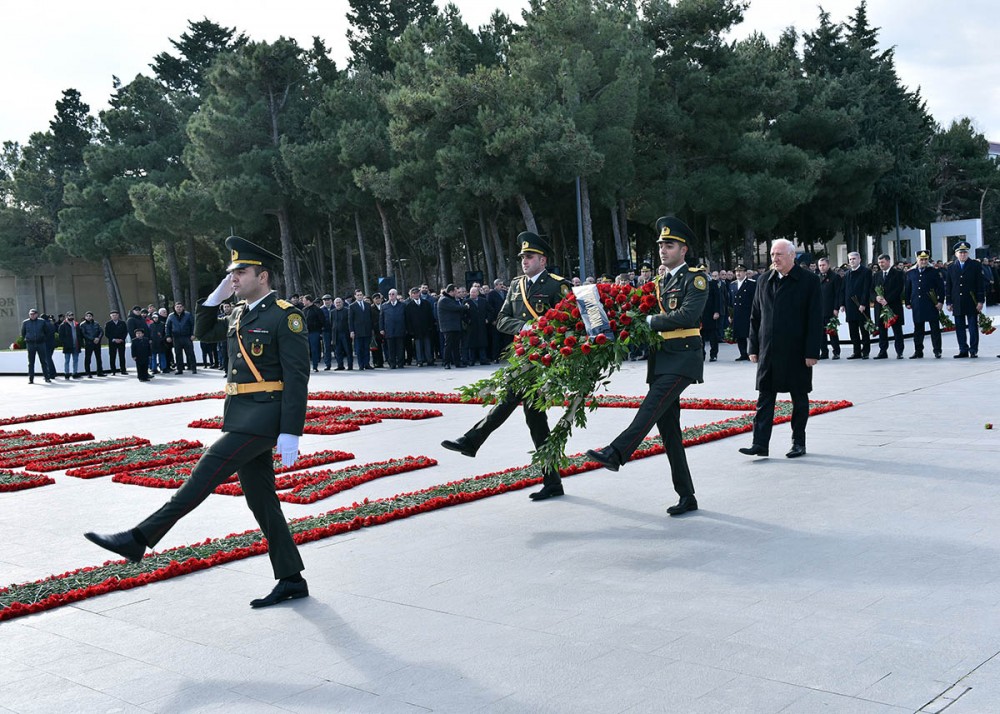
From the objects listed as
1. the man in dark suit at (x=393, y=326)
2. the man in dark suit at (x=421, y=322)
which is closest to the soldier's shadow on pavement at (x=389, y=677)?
the man in dark suit at (x=393, y=326)

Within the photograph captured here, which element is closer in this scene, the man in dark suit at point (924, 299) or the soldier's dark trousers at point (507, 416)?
the soldier's dark trousers at point (507, 416)

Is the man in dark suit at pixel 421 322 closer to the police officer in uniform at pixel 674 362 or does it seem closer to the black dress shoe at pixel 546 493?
the black dress shoe at pixel 546 493

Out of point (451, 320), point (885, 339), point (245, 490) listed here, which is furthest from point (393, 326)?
point (245, 490)

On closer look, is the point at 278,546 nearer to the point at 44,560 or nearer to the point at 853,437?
the point at 44,560

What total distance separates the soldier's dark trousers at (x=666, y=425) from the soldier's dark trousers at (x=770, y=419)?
6.79ft

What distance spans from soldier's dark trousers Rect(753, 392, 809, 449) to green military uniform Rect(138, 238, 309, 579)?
185 inches

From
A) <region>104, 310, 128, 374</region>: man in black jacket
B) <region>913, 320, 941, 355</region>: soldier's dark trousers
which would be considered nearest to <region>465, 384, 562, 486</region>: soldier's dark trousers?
<region>913, 320, 941, 355</region>: soldier's dark trousers

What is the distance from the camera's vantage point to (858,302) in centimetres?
1825

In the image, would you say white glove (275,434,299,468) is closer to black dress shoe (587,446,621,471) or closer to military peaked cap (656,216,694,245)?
black dress shoe (587,446,621,471)

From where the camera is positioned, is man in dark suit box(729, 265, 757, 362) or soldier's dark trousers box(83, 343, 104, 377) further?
soldier's dark trousers box(83, 343, 104, 377)

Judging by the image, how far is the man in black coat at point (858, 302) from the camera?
18.1m

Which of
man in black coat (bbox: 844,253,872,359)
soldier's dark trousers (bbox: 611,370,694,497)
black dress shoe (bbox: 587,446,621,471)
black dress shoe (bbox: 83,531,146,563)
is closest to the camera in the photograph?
black dress shoe (bbox: 83,531,146,563)

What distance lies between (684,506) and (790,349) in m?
2.59

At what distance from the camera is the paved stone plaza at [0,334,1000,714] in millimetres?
3840
